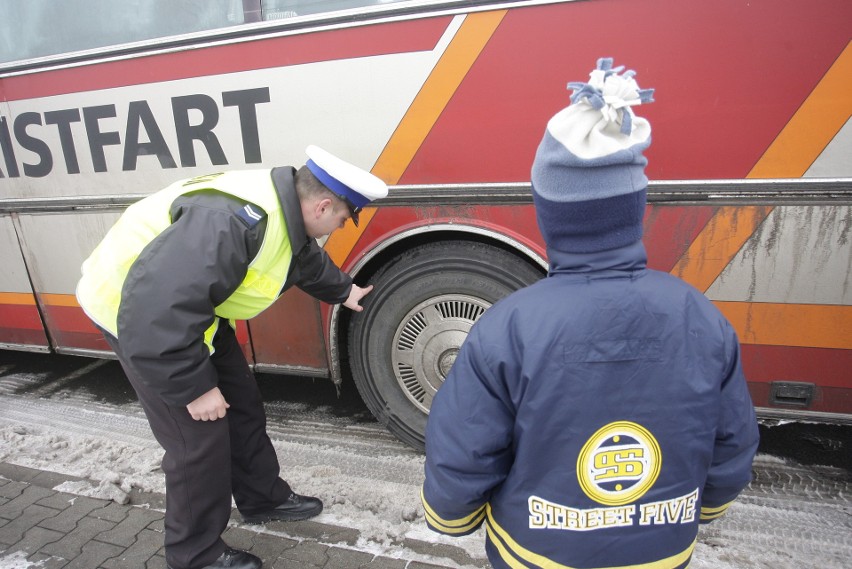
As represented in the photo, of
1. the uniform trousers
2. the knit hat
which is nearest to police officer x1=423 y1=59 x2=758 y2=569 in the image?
the knit hat

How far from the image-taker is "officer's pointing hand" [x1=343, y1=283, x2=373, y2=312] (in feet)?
8.09

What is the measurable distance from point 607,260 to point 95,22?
2.93 m

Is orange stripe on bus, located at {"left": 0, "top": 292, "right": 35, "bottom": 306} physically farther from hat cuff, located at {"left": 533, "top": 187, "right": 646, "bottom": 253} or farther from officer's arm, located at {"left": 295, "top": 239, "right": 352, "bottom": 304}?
hat cuff, located at {"left": 533, "top": 187, "right": 646, "bottom": 253}

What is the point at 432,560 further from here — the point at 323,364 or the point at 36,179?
the point at 36,179

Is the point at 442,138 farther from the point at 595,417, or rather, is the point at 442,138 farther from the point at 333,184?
the point at 595,417

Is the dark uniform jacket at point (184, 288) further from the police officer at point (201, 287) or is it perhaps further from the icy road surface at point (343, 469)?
Result: the icy road surface at point (343, 469)

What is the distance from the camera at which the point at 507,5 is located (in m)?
2.12

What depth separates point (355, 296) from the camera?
2480mm

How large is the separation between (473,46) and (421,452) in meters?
1.98

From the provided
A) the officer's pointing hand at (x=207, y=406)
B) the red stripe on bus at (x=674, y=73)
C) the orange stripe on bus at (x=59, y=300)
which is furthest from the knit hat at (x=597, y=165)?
the orange stripe on bus at (x=59, y=300)

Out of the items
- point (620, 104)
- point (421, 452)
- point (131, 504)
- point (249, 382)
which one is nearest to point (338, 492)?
point (421, 452)

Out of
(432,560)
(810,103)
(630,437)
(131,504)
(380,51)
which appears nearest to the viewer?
(630,437)

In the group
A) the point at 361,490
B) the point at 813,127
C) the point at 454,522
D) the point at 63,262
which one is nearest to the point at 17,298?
Answer: the point at 63,262

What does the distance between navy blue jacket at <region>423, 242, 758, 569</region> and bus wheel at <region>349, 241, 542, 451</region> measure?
1291mm
